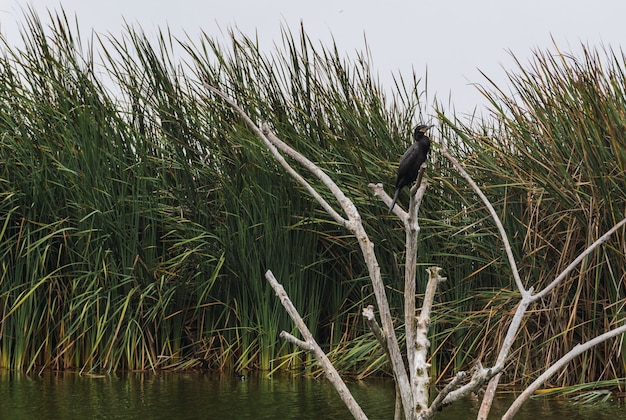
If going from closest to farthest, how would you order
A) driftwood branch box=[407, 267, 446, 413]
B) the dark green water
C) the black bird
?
driftwood branch box=[407, 267, 446, 413] < the black bird < the dark green water

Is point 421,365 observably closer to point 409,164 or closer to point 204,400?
point 409,164

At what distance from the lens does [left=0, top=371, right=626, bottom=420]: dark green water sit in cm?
559

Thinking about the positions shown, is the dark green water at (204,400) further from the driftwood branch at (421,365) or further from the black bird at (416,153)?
the driftwood branch at (421,365)

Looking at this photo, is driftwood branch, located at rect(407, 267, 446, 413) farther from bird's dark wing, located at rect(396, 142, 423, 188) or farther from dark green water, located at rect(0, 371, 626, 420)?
dark green water, located at rect(0, 371, 626, 420)

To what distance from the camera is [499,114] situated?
22.3ft

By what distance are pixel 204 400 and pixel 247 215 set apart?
1.81 m

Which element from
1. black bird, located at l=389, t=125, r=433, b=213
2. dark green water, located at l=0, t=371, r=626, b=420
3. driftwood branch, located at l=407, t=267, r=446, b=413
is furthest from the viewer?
dark green water, located at l=0, t=371, r=626, b=420

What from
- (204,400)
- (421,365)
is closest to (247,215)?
(204,400)

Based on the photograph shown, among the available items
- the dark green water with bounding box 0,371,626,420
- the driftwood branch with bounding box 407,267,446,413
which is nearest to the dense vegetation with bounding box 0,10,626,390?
the dark green water with bounding box 0,371,626,420

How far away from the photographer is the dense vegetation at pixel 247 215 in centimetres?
637

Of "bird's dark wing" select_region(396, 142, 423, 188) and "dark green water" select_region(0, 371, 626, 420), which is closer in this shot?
"bird's dark wing" select_region(396, 142, 423, 188)

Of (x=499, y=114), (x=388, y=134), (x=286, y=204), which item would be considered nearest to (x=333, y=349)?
(x=286, y=204)

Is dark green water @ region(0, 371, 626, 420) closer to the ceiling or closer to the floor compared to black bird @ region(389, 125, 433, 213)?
closer to the floor

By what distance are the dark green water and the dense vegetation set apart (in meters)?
0.33
